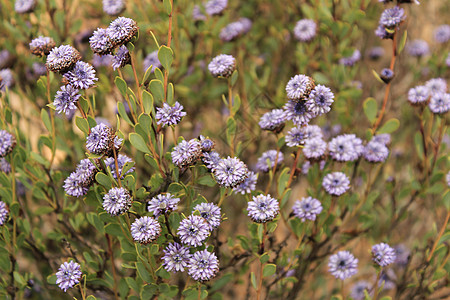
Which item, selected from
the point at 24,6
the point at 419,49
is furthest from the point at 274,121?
the point at 419,49

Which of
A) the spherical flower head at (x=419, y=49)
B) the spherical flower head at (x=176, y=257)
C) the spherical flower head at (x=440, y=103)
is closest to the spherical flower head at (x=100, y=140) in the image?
the spherical flower head at (x=176, y=257)

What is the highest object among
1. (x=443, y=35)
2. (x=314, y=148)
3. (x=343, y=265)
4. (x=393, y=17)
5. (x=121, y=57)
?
(x=443, y=35)

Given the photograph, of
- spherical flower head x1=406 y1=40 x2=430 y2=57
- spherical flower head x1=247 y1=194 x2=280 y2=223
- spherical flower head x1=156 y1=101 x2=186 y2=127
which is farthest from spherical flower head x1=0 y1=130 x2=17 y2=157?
spherical flower head x1=406 y1=40 x2=430 y2=57

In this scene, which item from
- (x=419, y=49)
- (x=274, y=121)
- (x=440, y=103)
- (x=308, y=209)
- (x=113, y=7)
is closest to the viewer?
(x=274, y=121)

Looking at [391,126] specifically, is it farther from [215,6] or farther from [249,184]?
[215,6]

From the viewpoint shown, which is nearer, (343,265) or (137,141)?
(137,141)

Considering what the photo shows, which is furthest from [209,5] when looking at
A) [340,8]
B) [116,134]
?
[116,134]
